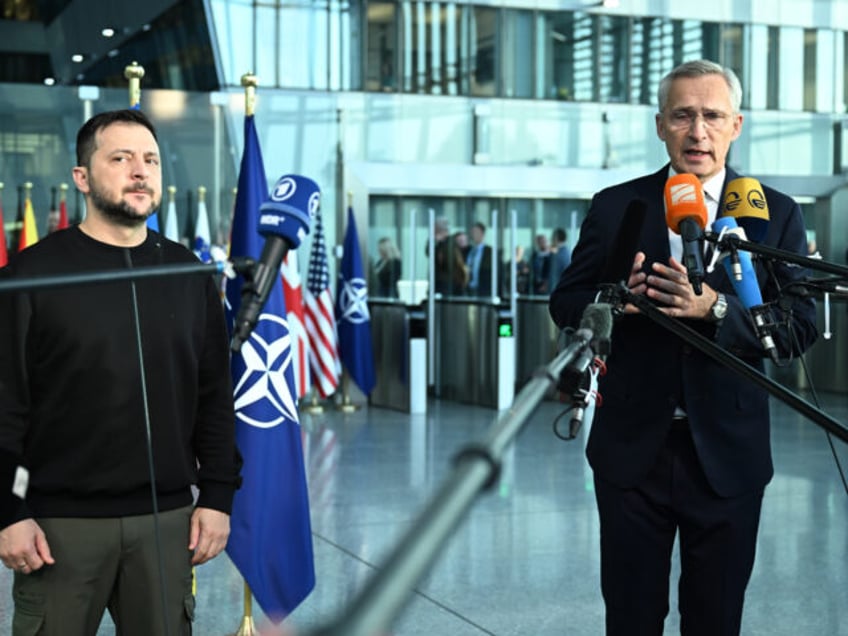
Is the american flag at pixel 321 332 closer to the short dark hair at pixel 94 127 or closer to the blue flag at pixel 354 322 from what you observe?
the blue flag at pixel 354 322

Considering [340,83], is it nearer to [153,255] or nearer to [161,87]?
[161,87]

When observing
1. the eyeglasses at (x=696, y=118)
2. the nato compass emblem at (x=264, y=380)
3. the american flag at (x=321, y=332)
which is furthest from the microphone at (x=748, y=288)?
the american flag at (x=321, y=332)

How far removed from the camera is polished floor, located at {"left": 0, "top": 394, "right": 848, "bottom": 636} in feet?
17.7

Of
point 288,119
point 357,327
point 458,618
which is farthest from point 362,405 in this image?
point 458,618

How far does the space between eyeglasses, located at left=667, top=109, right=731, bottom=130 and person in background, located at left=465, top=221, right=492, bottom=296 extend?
13129 mm

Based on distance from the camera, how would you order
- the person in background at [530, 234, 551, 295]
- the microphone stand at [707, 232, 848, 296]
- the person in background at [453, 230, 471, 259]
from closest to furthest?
the microphone stand at [707, 232, 848, 296] → the person in background at [453, 230, 471, 259] → the person in background at [530, 234, 551, 295]

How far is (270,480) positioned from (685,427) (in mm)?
2089

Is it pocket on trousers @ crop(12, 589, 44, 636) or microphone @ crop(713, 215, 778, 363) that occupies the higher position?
microphone @ crop(713, 215, 778, 363)

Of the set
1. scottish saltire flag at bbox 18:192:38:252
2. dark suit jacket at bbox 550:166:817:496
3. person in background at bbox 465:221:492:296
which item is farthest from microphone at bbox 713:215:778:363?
person in background at bbox 465:221:492:296

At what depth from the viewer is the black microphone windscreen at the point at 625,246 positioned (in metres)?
2.63

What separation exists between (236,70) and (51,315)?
1463cm

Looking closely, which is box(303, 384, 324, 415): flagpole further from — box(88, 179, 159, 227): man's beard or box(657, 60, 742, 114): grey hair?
box(657, 60, 742, 114): grey hair

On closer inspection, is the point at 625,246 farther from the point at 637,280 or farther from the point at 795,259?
the point at 795,259

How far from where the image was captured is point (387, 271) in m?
17.0
